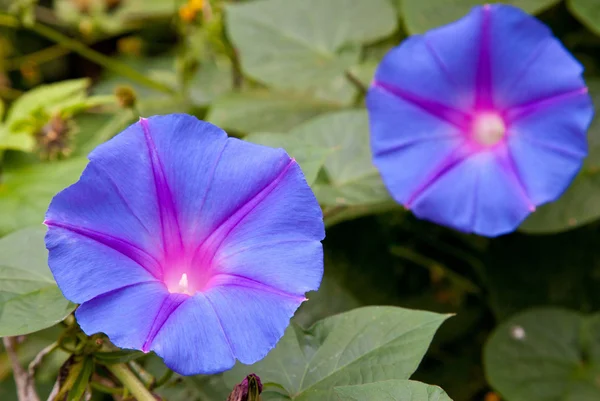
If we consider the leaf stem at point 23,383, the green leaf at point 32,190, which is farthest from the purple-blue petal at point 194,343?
the green leaf at point 32,190

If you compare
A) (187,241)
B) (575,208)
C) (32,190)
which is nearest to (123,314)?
(187,241)

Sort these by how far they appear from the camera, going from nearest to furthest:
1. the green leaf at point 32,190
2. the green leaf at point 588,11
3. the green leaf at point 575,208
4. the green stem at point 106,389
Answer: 1. the green stem at point 106,389
2. the green leaf at point 32,190
3. the green leaf at point 575,208
4. the green leaf at point 588,11

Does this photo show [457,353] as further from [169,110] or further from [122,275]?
[122,275]

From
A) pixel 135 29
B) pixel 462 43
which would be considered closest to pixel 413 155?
pixel 462 43

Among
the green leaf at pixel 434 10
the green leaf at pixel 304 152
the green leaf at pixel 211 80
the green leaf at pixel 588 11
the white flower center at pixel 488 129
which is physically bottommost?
the green leaf at pixel 211 80

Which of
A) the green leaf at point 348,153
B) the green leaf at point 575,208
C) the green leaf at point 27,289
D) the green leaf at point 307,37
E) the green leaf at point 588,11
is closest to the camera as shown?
the green leaf at point 27,289

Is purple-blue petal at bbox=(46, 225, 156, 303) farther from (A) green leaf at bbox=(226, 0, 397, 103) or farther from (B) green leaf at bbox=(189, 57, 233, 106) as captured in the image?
(B) green leaf at bbox=(189, 57, 233, 106)

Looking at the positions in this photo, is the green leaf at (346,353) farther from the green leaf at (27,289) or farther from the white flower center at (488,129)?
the white flower center at (488,129)

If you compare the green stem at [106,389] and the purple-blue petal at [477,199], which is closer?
the green stem at [106,389]
